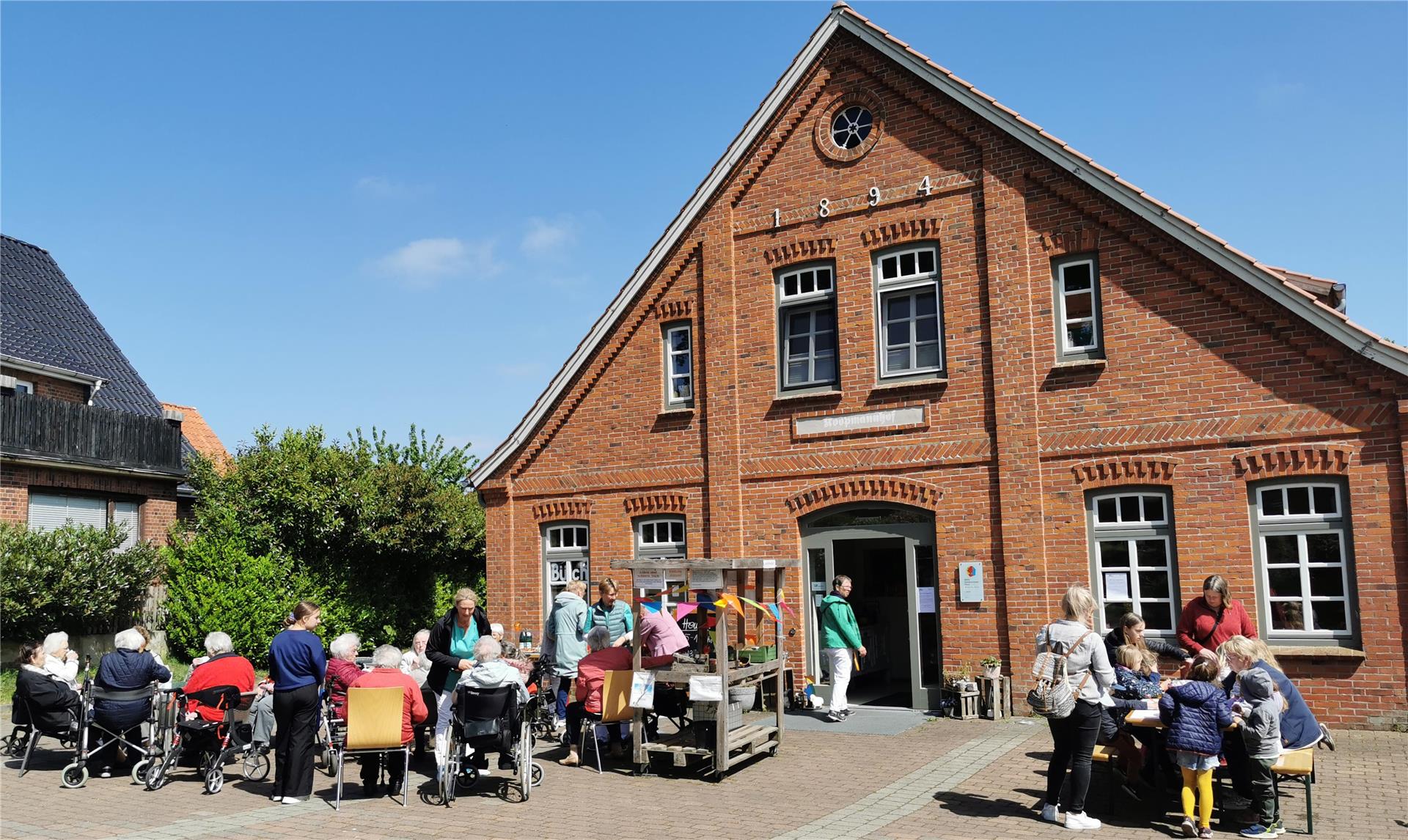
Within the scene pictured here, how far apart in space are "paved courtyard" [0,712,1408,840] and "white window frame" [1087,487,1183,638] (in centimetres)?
210

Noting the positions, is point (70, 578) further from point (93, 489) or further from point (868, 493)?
point (868, 493)

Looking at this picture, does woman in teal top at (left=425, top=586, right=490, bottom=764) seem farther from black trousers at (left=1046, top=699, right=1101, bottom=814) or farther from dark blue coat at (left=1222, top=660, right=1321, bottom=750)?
dark blue coat at (left=1222, top=660, right=1321, bottom=750)

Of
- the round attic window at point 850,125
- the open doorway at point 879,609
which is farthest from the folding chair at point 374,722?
the round attic window at point 850,125

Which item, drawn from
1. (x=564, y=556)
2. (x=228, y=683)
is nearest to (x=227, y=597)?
(x=564, y=556)

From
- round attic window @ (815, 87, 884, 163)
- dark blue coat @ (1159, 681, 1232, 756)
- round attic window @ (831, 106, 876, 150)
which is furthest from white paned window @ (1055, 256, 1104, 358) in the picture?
dark blue coat @ (1159, 681, 1232, 756)

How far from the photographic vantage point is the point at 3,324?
22016mm

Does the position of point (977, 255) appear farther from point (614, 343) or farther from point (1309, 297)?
point (614, 343)

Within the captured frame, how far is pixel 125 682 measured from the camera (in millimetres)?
9781

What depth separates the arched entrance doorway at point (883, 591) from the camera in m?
13.2

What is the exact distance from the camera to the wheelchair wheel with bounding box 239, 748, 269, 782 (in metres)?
9.99

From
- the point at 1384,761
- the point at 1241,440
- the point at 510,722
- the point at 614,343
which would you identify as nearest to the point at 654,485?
the point at 614,343

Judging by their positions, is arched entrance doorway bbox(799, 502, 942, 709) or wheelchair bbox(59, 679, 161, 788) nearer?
wheelchair bbox(59, 679, 161, 788)

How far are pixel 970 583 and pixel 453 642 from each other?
6.38 metres

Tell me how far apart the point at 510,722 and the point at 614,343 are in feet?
26.5
